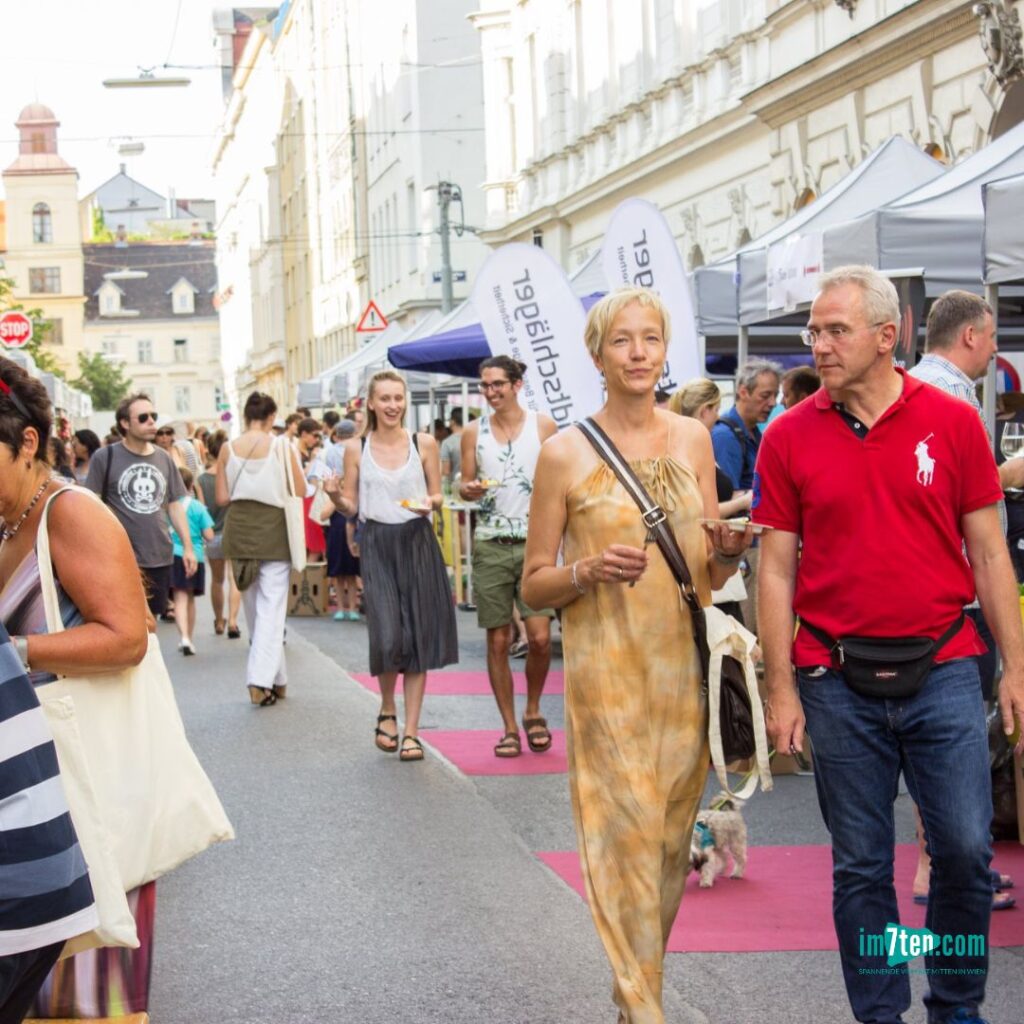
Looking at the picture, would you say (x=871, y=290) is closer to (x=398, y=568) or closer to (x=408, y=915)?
(x=408, y=915)

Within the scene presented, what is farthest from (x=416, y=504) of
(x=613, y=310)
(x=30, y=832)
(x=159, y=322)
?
(x=159, y=322)

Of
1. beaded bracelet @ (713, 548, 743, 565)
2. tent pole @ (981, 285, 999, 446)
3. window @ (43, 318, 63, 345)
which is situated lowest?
beaded bracelet @ (713, 548, 743, 565)

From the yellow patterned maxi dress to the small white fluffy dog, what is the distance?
1.92 metres

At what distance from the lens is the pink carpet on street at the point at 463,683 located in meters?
13.0

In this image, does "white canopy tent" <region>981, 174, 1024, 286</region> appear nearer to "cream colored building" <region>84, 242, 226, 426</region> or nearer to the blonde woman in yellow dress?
the blonde woman in yellow dress

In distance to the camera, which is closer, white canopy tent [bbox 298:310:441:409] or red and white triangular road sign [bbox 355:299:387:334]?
white canopy tent [bbox 298:310:441:409]

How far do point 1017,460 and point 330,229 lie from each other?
6716 cm

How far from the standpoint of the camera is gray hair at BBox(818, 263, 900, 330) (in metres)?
4.67

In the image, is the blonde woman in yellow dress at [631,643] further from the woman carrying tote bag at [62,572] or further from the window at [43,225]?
the window at [43,225]

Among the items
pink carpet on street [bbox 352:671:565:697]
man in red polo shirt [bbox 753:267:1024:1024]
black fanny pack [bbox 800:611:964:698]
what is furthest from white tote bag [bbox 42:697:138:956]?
pink carpet on street [bbox 352:671:565:697]

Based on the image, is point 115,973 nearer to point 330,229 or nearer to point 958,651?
point 958,651

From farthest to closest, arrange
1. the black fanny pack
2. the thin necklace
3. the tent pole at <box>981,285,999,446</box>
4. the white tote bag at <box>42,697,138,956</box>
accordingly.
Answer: the tent pole at <box>981,285,999,446</box> < the black fanny pack < the thin necklace < the white tote bag at <box>42,697,138,956</box>

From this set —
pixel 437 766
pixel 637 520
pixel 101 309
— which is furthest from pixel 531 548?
pixel 101 309

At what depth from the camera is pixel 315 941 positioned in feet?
20.6
